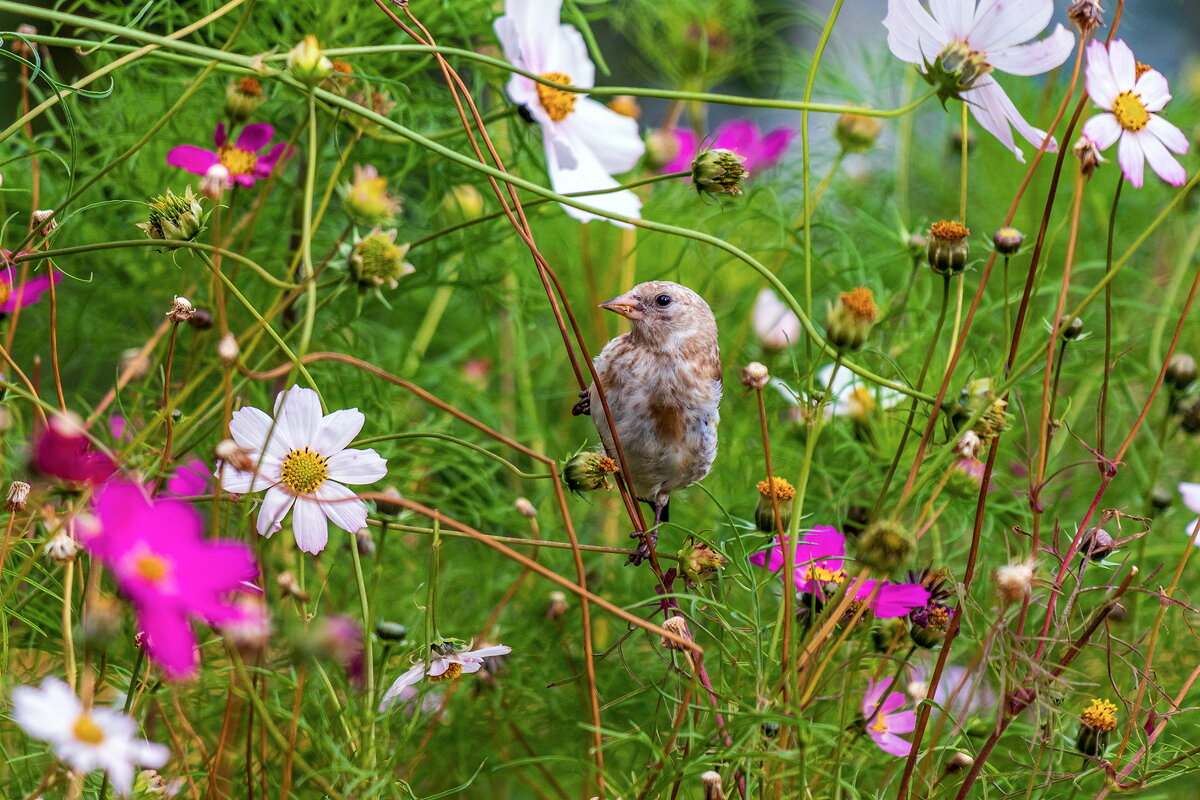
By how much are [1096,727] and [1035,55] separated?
0.30m

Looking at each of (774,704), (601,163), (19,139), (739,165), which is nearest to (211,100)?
(19,139)

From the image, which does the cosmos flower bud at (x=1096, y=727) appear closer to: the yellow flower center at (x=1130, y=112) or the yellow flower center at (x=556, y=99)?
the yellow flower center at (x=1130, y=112)

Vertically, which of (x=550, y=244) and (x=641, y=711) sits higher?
(x=550, y=244)

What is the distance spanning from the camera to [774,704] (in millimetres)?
469

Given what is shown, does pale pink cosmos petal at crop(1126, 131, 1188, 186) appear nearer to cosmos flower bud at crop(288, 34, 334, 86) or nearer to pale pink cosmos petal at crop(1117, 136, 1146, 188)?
pale pink cosmos petal at crop(1117, 136, 1146, 188)

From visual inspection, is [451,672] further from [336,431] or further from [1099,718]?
[1099,718]

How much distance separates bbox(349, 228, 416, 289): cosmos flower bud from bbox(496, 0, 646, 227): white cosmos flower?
9 centimetres

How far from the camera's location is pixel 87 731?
1.00 feet

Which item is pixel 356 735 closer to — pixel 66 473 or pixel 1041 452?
pixel 66 473

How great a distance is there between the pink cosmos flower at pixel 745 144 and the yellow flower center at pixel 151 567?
2.39ft

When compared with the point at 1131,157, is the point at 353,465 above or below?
below

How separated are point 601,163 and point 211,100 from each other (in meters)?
0.33

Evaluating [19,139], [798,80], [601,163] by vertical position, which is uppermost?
[798,80]

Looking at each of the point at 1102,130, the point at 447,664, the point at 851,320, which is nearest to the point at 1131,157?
the point at 1102,130
